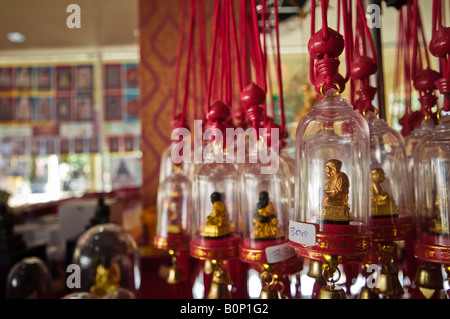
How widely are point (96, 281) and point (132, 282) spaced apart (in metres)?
0.16

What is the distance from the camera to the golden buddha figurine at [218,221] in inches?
22.8

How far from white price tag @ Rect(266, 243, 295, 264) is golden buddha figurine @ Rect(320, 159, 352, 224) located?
4.3 inches

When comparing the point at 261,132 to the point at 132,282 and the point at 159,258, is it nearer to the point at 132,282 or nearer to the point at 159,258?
the point at 132,282

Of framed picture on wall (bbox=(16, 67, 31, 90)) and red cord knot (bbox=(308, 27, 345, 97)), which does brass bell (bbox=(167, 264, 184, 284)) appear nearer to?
red cord knot (bbox=(308, 27, 345, 97))

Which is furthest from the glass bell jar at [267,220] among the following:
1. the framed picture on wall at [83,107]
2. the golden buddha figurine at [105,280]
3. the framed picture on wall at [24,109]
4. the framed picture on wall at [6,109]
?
the framed picture on wall at [6,109]

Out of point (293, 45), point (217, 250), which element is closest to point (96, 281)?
point (217, 250)

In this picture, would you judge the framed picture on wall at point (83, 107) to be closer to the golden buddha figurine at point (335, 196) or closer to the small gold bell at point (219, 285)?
the small gold bell at point (219, 285)

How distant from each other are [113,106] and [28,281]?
3.67m

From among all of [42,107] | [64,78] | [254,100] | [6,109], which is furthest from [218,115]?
[6,109]

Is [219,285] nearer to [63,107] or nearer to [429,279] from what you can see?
[429,279]

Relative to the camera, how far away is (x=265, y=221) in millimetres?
552

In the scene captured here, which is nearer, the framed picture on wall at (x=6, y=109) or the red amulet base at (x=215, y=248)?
the red amulet base at (x=215, y=248)

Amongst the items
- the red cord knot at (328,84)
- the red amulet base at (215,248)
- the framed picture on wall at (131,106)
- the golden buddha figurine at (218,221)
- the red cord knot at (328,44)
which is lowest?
the red amulet base at (215,248)

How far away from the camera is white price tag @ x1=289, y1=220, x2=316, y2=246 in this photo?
0.40 m
